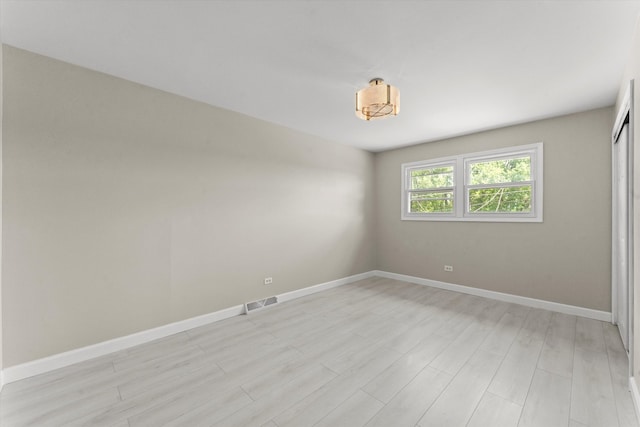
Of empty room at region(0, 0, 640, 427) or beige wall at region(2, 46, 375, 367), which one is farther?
beige wall at region(2, 46, 375, 367)

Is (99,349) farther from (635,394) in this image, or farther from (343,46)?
(635,394)

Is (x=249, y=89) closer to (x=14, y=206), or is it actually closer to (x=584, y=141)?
(x=14, y=206)

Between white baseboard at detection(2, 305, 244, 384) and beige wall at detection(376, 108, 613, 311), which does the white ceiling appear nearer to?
beige wall at detection(376, 108, 613, 311)

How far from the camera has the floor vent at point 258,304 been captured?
337cm

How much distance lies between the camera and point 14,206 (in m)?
2.01

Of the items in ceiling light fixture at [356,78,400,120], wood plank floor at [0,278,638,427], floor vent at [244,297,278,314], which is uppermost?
ceiling light fixture at [356,78,400,120]

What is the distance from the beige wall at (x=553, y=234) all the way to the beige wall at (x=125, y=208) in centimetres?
268

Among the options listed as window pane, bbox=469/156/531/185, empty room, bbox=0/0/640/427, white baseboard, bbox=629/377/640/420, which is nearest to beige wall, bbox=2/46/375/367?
empty room, bbox=0/0/640/427

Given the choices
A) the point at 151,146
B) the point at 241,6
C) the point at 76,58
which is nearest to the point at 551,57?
the point at 241,6

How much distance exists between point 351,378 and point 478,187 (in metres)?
3.56

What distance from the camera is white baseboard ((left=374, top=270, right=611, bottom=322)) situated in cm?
316

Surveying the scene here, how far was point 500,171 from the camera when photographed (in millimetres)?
→ 3965

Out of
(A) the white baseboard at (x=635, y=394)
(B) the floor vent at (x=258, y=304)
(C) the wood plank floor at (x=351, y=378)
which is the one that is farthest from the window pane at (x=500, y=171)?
(B) the floor vent at (x=258, y=304)

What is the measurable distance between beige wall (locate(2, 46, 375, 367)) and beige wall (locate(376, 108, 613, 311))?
268 cm
